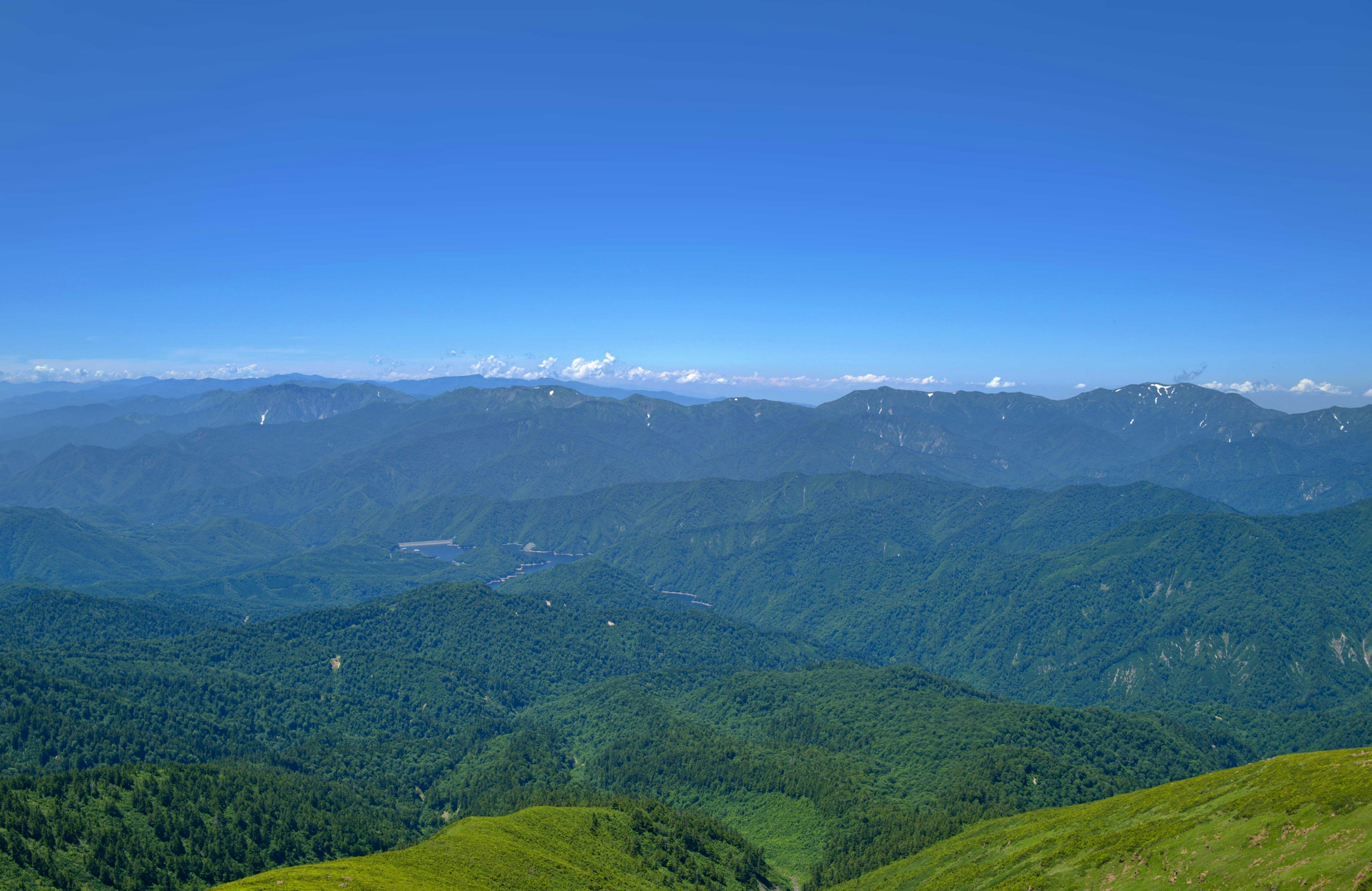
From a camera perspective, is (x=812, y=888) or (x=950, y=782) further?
(x=950, y=782)

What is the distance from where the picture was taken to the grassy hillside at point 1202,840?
68500mm

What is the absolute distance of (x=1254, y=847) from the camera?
7556cm

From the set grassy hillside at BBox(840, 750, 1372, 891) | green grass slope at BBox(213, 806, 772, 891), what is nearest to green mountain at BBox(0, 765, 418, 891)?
green grass slope at BBox(213, 806, 772, 891)

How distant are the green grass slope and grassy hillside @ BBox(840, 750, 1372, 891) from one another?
105 feet

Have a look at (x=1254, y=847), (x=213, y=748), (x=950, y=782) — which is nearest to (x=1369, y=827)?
(x=1254, y=847)

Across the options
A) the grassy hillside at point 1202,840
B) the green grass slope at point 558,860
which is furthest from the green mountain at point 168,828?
the grassy hillside at point 1202,840

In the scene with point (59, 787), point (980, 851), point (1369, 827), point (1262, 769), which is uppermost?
point (1369, 827)

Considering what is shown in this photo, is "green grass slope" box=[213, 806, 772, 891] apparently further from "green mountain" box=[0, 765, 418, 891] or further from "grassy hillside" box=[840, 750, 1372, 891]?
"grassy hillside" box=[840, 750, 1372, 891]

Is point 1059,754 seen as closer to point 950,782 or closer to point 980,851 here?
point 950,782

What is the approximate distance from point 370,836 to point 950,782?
127 m

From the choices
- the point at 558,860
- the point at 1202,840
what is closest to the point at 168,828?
the point at 558,860

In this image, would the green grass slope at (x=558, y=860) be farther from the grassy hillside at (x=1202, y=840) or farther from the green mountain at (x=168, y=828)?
the grassy hillside at (x=1202, y=840)

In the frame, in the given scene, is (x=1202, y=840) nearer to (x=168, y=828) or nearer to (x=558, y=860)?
(x=558, y=860)

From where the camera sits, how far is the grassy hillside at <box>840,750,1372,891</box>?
225 feet
